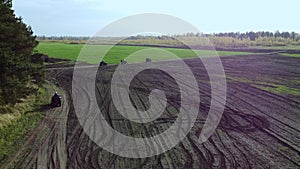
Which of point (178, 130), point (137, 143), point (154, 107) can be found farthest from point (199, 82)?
point (137, 143)

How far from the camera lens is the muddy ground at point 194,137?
599 inches

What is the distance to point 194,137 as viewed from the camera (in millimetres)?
19000

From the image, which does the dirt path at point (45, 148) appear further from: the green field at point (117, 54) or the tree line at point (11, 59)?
the green field at point (117, 54)

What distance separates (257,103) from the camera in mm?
28344

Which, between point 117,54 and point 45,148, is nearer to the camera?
point 45,148

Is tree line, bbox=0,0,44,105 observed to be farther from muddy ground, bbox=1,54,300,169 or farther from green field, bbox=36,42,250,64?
green field, bbox=36,42,250,64

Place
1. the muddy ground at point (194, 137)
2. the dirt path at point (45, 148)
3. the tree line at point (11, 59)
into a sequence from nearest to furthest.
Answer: the dirt path at point (45, 148) < the muddy ground at point (194, 137) < the tree line at point (11, 59)

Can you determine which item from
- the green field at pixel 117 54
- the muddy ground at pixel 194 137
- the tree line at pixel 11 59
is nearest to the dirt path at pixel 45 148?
the muddy ground at pixel 194 137

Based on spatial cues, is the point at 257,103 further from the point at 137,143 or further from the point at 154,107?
the point at 137,143

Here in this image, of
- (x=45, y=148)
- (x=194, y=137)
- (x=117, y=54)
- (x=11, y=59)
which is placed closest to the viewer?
(x=45, y=148)

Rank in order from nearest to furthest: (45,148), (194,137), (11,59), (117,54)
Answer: (45,148), (194,137), (11,59), (117,54)

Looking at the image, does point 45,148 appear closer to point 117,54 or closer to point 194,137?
point 194,137

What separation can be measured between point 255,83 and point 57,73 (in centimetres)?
2857

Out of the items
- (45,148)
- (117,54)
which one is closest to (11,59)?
(45,148)
